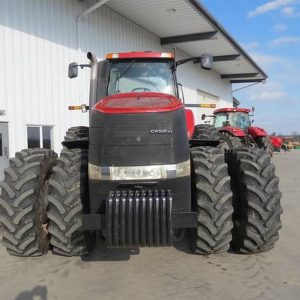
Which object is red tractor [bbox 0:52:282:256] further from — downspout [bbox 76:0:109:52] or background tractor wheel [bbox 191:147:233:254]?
downspout [bbox 76:0:109:52]

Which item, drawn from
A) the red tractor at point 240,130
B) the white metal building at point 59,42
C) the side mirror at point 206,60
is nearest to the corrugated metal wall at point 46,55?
the white metal building at point 59,42

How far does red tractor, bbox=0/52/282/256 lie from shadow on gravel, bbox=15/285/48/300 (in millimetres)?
701

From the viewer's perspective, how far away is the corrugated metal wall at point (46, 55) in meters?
10.0

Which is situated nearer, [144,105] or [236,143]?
[144,105]

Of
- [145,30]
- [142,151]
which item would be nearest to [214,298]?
[142,151]

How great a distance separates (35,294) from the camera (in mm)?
4102

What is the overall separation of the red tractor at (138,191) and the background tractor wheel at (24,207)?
1cm

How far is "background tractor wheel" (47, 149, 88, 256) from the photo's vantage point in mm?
4699

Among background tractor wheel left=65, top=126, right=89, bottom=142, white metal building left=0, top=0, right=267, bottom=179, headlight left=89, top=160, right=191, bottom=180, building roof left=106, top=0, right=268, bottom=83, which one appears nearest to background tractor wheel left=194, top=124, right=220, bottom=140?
background tractor wheel left=65, top=126, right=89, bottom=142

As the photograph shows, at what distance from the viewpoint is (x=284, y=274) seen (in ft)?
15.0

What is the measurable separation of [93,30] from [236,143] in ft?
18.2

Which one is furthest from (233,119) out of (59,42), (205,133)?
(205,133)

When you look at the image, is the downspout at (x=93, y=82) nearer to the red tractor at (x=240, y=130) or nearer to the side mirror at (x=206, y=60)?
the side mirror at (x=206, y=60)

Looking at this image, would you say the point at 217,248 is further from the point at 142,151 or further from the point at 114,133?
the point at 114,133
